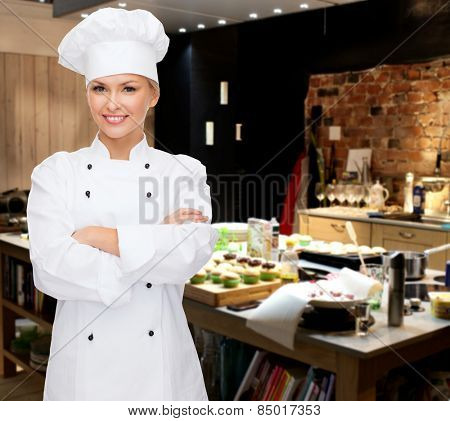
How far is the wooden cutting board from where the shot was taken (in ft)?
7.14

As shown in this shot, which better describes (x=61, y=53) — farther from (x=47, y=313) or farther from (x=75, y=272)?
(x=47, y=313)

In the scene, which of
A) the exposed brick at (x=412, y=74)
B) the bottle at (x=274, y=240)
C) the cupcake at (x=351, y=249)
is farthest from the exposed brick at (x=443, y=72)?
the bottle at (x=274, y=240)

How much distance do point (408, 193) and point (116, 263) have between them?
12.7 feet

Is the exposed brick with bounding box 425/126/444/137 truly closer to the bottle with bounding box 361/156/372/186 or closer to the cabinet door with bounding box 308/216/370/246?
the bottle with bounding box 361/156/372/186

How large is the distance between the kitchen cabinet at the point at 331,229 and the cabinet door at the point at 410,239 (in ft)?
0.25

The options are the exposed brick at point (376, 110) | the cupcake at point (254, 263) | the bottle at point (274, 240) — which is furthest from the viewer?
the exposed brick at point (376, 110)

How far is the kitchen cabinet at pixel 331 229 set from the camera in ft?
13.8

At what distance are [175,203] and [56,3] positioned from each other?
6.70 feet

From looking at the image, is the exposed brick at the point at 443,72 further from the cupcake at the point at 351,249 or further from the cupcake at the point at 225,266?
the cupcake at the point at 225,266

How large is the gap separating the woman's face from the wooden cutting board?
1417 mm

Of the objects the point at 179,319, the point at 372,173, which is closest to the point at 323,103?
the point at 372,173

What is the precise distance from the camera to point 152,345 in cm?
89

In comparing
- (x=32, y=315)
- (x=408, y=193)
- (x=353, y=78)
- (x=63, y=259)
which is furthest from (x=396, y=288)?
(x=353, y=78)

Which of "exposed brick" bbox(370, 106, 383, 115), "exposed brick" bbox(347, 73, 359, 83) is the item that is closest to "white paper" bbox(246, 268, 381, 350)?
"exposed brick" bbox(370, 106, 383, 115)
